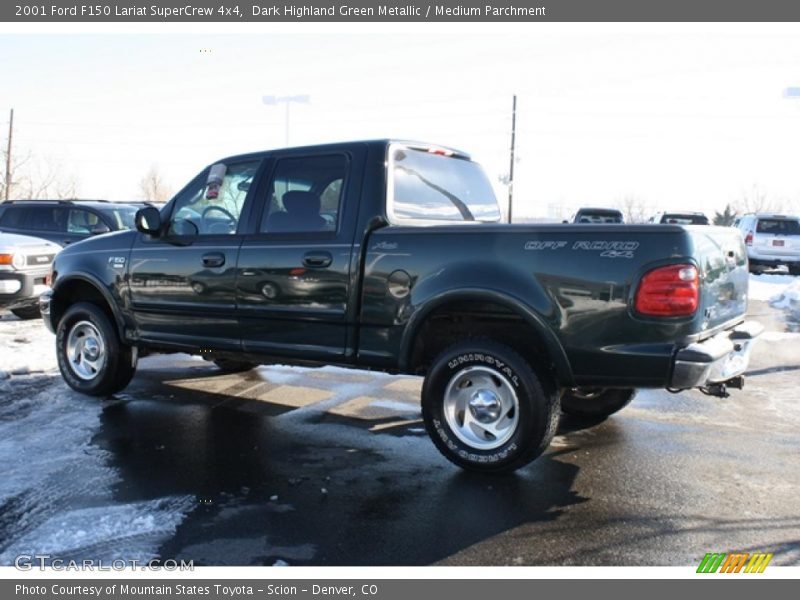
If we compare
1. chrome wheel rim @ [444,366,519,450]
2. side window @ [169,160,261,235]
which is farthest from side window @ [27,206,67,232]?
chrome wheel rim @ [444,366,519,450]

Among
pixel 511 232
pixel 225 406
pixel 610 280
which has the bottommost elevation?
pixel 225 406

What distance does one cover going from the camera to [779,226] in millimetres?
19406

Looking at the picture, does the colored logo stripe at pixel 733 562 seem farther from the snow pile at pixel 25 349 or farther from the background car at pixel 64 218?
the background car at pixel 64 218

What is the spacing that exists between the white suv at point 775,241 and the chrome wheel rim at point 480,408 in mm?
17500

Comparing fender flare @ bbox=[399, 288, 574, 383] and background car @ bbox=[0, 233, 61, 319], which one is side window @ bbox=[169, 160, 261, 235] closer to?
fender flare @ bbox=[399, 288, 574, 383]

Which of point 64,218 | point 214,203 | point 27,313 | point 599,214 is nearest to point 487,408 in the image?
point 214,203

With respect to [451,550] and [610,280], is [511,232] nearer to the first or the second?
[610,280]

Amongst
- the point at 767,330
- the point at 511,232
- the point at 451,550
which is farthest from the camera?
the point at 767,330

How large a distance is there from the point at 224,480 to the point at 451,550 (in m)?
1.59

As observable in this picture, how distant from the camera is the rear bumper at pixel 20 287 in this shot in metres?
9.69

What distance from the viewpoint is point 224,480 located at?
421 cm

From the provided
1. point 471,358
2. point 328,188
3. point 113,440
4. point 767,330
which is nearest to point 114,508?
point 113,440

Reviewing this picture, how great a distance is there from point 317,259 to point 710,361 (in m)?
2.51

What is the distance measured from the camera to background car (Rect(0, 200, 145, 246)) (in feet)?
39.9
